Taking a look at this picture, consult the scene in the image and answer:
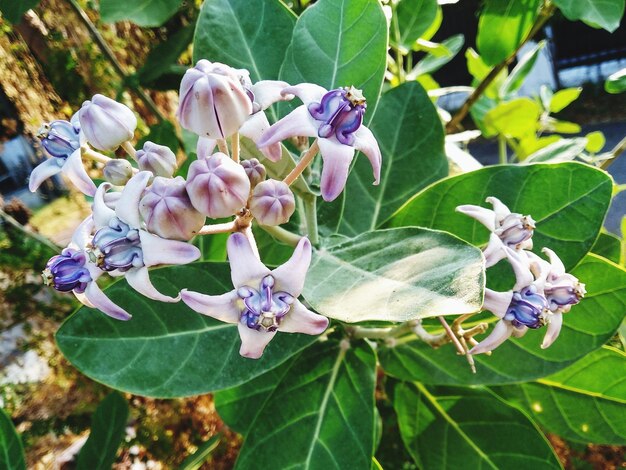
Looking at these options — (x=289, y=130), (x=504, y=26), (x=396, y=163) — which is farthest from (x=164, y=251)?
(x=504, y=26)

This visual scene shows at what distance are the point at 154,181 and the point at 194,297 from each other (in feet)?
0.36

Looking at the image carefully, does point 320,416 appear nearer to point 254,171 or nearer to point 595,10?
point 254,171

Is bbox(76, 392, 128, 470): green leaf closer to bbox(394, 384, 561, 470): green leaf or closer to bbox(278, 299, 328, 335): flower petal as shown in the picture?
bbox(394, 384, 561, 470): green leaf

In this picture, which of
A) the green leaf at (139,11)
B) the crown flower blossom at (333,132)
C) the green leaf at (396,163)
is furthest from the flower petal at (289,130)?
the green leaf at (139,11)

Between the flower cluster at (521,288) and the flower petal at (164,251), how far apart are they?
30 cm

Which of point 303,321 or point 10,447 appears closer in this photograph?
point 303,321

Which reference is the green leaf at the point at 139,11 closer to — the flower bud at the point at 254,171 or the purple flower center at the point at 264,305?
the flower bud at the point at 254,171

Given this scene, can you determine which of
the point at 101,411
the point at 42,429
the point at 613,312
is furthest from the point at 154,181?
the point at 42,429

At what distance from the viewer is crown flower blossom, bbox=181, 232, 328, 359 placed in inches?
19.7

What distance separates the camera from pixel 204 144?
563 millimetres

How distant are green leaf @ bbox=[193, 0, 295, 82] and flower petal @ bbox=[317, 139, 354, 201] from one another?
0.32 m

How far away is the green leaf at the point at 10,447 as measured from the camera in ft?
3.33

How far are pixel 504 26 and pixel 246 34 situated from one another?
0.53 metres

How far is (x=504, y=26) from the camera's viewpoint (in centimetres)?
Result: 107
